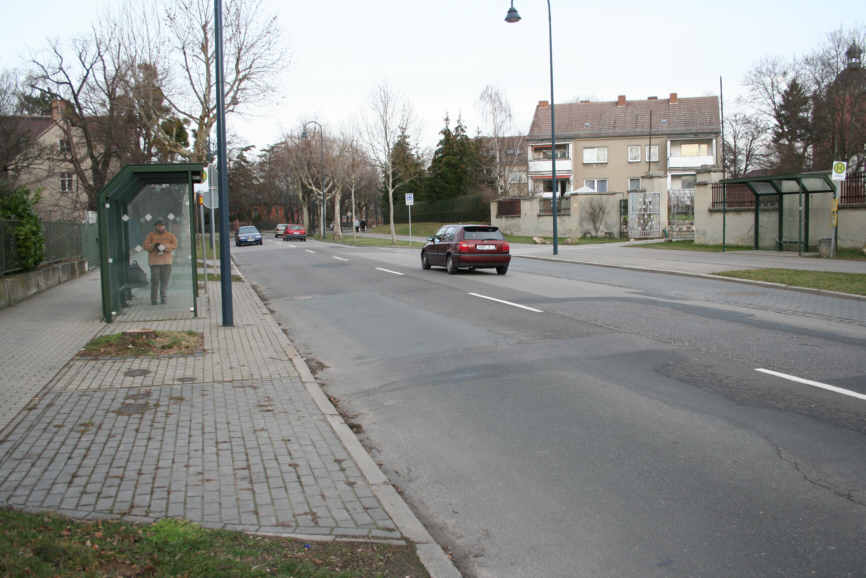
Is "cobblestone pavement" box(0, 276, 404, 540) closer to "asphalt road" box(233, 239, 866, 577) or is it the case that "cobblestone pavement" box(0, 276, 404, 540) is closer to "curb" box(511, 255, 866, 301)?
"asphalt road" box(233, 239, 866, 577)

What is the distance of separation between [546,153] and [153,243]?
199 feet

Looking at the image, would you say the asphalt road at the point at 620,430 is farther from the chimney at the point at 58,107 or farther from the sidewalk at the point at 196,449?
the chimney at the point at 58,107

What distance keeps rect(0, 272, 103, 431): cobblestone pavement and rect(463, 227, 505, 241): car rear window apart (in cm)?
992

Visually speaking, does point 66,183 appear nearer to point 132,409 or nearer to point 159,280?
point 159,280

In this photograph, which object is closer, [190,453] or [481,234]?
[190,453]

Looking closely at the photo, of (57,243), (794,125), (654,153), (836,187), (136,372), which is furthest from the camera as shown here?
(654,153)

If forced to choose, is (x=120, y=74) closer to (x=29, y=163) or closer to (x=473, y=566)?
(x=29, y=163)

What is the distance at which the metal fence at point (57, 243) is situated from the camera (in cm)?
1630

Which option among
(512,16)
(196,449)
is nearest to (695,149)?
(512,16)

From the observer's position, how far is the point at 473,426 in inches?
255

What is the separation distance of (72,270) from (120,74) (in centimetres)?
1207

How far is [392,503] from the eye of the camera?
15.1 ft

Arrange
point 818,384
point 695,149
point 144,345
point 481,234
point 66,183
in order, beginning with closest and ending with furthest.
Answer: point 818,384 < point 144,345 < point 481,234 < point 66,183 < point 695,149

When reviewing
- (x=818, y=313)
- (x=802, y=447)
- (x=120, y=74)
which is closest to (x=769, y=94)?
(x=120, y=74)
